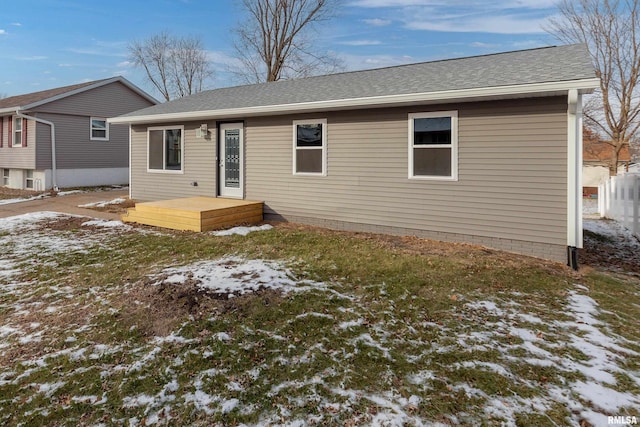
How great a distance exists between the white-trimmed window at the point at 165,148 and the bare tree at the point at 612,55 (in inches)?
671

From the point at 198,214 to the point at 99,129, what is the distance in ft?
44.6

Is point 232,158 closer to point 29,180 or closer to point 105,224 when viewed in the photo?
point 105,224

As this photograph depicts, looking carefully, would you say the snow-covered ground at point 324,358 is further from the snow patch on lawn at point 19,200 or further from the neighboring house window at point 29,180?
the neighboring house window at point 29,180

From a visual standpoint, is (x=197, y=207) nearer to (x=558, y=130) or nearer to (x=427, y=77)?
(x=427, y=77)

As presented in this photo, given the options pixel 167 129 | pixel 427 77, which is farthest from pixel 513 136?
pixel 167 129

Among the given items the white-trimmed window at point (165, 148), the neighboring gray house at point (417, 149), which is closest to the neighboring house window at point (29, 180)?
the white-trimmed window at point (165, 148)

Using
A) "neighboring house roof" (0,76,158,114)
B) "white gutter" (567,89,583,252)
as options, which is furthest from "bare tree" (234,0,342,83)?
"white gutter" (567,89,583,252)

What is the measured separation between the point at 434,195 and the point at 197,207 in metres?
5.00

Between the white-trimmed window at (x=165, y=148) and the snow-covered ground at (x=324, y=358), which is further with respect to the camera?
the white-trimmed window at (x=165, y=148)

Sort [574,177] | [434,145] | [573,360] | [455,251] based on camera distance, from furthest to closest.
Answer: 1. [434,145]
2. [455,251]
3. [574,177]
4. [573,360]

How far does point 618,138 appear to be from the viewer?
54.5 ft

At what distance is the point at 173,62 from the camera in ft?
112

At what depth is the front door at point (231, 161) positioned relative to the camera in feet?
31.9

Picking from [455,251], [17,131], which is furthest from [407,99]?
[17,131]
